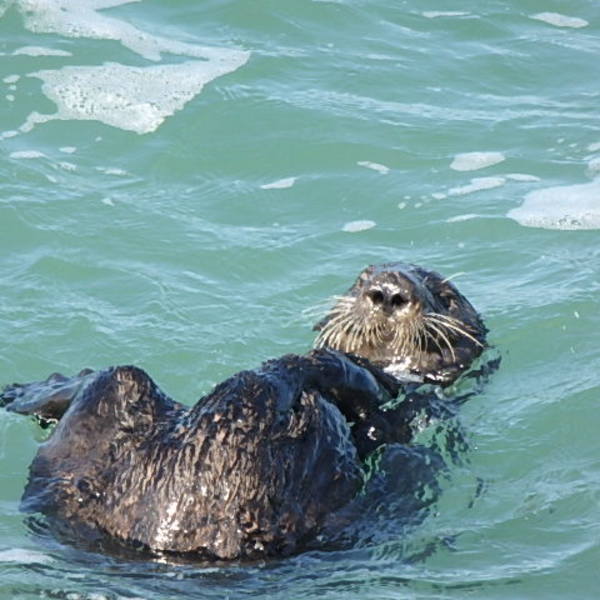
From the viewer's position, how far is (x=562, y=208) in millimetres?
10242

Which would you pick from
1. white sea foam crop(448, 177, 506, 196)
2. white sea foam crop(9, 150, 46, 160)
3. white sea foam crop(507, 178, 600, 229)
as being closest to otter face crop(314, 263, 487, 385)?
white sea foam crop(507, 178, 600, 229)

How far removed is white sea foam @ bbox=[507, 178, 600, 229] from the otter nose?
10.8ft

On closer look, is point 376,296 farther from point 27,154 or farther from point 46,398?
point 27,154

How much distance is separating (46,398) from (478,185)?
4.76 m

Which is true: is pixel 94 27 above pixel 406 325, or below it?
above

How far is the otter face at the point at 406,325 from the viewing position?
6.93 m

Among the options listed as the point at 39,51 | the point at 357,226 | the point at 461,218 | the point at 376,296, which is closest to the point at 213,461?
the point at 376,296

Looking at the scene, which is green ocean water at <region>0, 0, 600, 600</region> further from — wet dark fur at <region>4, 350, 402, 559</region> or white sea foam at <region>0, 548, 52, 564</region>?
wet dark fur at <region>4, 350, 402, 559</region>

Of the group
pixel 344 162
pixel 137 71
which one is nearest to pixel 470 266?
pixel 344 162

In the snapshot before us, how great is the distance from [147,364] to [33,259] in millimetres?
→ 1602

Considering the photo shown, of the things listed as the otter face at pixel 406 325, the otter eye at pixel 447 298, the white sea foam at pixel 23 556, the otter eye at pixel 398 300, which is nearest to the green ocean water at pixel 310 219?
the white sea foam at pixel 23 556

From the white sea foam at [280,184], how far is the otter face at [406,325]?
10.1 ft

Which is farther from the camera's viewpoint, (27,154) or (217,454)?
(27,154)

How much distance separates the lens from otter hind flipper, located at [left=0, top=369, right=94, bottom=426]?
6.55m
